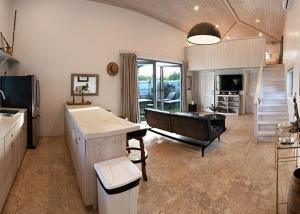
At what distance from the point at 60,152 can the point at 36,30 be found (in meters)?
3.13

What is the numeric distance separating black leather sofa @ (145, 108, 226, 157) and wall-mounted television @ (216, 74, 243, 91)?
5502 mm

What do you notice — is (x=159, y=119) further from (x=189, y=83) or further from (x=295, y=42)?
(x=189, y=83)

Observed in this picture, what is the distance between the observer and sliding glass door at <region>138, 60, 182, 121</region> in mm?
7593

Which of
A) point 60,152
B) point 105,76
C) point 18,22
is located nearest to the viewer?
point 60,152

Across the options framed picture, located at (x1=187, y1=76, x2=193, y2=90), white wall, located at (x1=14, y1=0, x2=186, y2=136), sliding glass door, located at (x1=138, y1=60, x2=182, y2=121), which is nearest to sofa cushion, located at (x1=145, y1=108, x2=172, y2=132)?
white wall, located at (x1=14, y1=0, x2=186, y2=136)

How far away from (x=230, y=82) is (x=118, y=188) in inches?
353

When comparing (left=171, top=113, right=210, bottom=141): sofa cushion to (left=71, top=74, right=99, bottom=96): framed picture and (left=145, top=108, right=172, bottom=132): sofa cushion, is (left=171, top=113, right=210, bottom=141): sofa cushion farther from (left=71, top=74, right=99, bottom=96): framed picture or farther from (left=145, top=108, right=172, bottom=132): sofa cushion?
(left=71, top=74, right=99, bottom=96): framed picture

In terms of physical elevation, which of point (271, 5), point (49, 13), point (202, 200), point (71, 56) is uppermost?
point (271, 5)

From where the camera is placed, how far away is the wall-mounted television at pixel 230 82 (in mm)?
9516

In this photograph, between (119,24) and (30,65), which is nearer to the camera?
(30,65)

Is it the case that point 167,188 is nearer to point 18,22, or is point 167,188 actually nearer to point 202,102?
point 18,22

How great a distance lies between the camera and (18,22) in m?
5.02

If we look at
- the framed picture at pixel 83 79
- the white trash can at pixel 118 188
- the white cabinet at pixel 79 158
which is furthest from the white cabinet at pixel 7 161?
the framed picture at pixel 83 79

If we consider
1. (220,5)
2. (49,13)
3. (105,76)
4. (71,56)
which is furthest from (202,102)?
(49,13)
